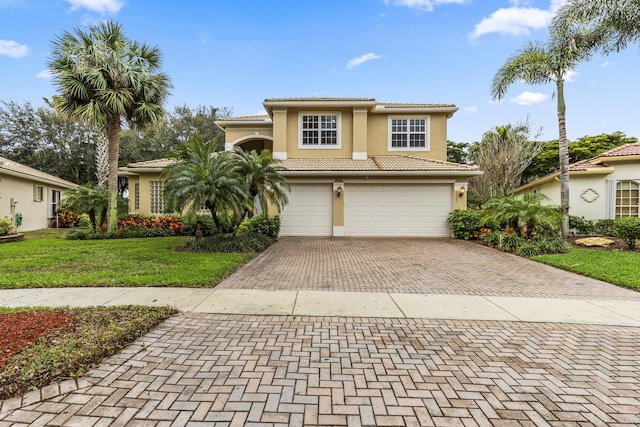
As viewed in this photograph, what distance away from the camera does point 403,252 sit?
1048 centimetres

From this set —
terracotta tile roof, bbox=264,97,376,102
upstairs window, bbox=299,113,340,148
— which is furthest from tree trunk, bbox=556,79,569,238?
upstairs window, bbox=299,113,340,148

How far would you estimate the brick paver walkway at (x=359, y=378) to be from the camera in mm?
2348

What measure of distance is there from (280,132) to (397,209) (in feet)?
24.1

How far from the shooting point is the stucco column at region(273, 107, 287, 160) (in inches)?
638

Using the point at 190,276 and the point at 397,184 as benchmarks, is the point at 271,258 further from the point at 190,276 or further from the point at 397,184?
the point at 397,184

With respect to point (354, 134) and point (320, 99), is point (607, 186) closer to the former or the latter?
point (354, 134)

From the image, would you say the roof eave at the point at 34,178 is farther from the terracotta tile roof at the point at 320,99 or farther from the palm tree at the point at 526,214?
the palm tree at the point at 526,214

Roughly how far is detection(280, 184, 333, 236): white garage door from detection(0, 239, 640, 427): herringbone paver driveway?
35.2 ft

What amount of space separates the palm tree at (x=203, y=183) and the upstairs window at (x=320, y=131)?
Result: 714 cm

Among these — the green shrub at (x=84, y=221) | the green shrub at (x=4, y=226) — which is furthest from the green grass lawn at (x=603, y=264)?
the green shrub at (x=84, y=221)

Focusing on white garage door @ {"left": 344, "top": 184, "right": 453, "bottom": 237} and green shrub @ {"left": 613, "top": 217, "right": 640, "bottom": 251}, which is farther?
white garage door @ {"left": 344, "top": 184, "right": 453, "bottom": 237}

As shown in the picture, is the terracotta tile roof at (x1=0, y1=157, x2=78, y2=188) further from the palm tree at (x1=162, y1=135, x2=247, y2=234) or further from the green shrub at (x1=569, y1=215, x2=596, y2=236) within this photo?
the green shrub at (x1=569, y1=215, x2=596, y2=236)

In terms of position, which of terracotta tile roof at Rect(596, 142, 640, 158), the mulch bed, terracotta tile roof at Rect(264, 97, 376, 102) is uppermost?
terracotta tile roof at Rect(264, 97, 376, 102)

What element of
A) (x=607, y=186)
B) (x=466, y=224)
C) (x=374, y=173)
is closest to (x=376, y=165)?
(x=374, y=173)
